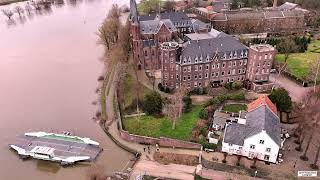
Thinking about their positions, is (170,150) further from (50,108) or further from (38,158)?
(50,108)

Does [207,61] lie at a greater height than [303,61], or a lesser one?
greater

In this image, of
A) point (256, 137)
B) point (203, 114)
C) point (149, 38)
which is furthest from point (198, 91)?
point (256, 137)

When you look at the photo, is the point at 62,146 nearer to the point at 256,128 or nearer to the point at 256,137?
the point at 256,137

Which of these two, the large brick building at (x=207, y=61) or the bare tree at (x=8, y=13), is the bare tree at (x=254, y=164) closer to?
the large brick building at (x=207, y=61)

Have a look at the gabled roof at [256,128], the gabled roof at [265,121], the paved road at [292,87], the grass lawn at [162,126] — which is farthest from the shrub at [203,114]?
the paved road at [292,87]

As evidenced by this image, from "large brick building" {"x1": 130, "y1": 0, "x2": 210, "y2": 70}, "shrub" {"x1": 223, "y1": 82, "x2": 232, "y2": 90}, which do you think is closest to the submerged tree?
"shrub" {"x1": 223, "y1": 82, "x2": 232, "y2": 90}

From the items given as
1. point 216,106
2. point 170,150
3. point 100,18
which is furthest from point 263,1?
point 170,150
